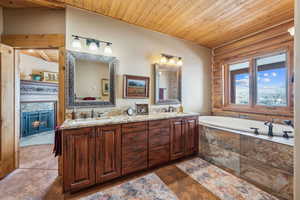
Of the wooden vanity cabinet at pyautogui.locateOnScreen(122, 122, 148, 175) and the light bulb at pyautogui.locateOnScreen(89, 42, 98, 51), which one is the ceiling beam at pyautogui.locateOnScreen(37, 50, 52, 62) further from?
the wooden vanity cabinet at pyautogui.locateOnScreen(122, 122, 148, 175)

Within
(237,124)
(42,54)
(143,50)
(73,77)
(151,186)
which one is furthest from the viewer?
(42,54)

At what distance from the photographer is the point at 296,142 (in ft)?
2.52

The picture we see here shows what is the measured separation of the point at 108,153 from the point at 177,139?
128 cm

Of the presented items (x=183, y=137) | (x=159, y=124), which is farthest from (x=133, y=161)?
(x=183, y=137)

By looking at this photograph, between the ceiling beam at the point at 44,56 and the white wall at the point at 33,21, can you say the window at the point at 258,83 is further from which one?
the ceiling beam at the point at 44,56

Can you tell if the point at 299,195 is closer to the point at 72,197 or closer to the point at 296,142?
the point at 296,142

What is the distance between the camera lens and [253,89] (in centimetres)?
300

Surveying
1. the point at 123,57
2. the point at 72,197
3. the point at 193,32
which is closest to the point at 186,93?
the point at 193,32

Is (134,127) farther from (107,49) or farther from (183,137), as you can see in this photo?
(107,49)

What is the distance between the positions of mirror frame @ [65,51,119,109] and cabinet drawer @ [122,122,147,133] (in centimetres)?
64

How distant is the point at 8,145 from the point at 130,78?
2.29m

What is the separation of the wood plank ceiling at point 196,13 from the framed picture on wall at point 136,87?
3.69ft

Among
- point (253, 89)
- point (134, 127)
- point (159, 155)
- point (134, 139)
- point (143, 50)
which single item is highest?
point (143, 50)

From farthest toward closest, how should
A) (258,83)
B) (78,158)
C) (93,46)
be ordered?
(258,83)
(93,46)
(78,158)
